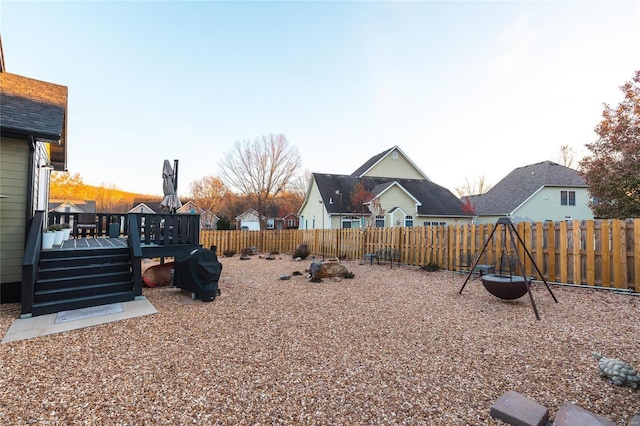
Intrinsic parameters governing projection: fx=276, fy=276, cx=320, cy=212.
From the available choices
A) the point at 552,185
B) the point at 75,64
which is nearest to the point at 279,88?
the point at 75,64

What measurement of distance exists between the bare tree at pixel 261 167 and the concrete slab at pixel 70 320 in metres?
23.4

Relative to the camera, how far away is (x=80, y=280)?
5480mm

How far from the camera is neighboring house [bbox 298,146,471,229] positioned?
20.7m

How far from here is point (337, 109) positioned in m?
16.6

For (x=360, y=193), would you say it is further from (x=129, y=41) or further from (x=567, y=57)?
(x=129, y=41)

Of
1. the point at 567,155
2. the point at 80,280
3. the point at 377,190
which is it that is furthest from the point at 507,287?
the point at 567,155

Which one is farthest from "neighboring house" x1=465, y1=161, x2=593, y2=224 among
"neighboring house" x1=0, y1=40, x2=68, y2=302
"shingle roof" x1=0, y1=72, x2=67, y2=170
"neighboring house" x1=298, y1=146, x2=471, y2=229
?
"neighboring house" x1=0, y1=40, x2=68, y2=302

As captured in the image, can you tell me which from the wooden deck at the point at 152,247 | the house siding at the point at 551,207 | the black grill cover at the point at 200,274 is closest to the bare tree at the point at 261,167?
the wooden deck at the point at 152,247

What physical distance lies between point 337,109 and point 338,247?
8.25m

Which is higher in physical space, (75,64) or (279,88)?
(279,88)

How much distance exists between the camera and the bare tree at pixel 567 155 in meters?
36.3

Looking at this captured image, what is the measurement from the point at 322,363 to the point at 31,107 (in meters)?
8.38

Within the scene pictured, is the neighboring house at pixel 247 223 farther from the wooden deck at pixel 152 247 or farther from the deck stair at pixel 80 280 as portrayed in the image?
the deck stair at pixel 80 280

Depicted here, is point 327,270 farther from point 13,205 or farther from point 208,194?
point 208,194
